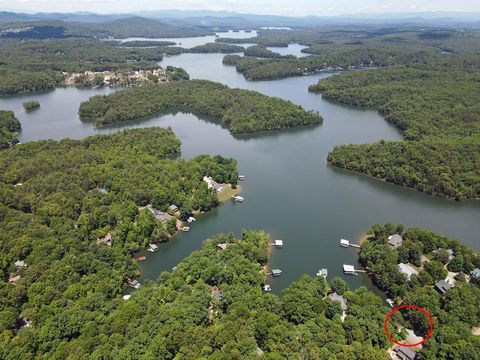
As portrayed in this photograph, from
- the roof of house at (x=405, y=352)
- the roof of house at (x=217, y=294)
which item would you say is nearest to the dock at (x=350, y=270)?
the roof of house at (x=405, y=352)

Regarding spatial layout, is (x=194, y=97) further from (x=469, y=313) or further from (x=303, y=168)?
(x=469, y=313)

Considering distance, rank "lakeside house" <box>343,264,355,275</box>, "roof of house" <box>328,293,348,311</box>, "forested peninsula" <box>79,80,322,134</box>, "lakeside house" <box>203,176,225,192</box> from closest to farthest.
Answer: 1. "roof of house" <box>328,293,348,311</box>
2. "lakeside house" <box>343,264,355,275</box>
3. "lakeside house" <box>203,176,225,192</box>
4. "forested peninsula" <box>79,80,322,134</box>

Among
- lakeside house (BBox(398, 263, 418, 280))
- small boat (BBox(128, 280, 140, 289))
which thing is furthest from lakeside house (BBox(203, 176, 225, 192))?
lakeside house (BBox(398, 263, 418, 280))

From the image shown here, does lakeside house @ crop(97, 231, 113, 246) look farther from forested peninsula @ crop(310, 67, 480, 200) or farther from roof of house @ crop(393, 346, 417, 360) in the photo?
forested peninsula @ crop(310, 67, 480, 200)

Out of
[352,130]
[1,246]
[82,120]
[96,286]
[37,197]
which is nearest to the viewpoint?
[96,286]

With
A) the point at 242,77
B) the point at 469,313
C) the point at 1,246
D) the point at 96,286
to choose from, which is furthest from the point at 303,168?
the point at 242,77

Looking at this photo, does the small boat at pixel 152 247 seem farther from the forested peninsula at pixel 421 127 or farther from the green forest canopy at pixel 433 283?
the forested peninsula at pixel 421 127

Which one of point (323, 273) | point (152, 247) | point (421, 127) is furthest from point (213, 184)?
point (421, 127)
